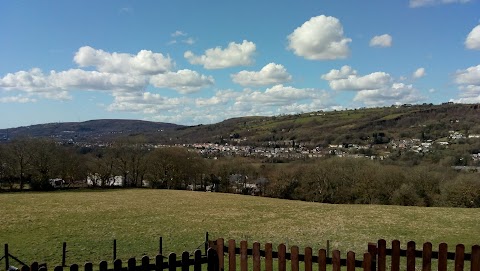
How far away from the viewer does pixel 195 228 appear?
3353cm

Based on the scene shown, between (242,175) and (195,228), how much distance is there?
6183 centimetres

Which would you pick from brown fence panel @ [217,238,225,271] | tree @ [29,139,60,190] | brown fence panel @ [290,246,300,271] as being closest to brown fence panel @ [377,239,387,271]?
brown fence panel @ [290,246,300,271]

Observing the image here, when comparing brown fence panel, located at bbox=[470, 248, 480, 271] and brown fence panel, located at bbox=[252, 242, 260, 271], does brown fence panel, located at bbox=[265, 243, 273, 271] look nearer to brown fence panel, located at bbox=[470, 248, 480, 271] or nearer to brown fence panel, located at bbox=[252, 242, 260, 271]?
brown fence panel, located at bbox=[252, 242, 260, 271]

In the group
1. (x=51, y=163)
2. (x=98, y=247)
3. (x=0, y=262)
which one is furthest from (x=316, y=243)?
(x=51, y=163)

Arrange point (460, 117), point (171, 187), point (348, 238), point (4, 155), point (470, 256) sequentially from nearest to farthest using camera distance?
point (470, 256) → point (348, 238) → point (4, 155) → point (171, 187) → point (460, 117)

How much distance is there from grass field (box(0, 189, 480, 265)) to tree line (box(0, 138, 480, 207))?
20131 millimetres

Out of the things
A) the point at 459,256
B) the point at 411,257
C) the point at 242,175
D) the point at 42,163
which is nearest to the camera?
the point at 459,256

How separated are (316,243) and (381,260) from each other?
51.7 feet

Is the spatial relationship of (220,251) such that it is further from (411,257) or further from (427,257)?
(427,257)

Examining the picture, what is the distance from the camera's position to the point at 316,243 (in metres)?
25.3

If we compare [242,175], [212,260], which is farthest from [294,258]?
[242,175]

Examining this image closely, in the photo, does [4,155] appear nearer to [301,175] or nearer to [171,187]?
[171,187]

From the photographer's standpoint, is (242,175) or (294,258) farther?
(242,175)

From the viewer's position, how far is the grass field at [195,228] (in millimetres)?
25219
